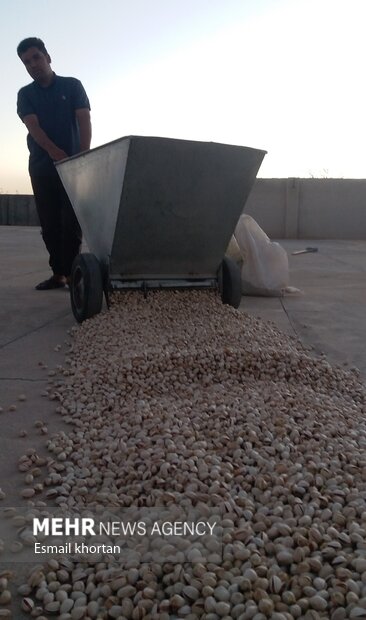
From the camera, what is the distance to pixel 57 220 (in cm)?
518

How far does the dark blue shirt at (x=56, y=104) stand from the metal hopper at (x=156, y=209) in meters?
0.75

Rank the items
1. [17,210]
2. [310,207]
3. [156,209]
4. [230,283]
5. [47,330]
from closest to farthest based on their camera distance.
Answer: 1. [156,209]
2. [47,330]
3. [230,283]
4. [310,207]
5. [17,210]

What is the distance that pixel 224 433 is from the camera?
86.3 inches

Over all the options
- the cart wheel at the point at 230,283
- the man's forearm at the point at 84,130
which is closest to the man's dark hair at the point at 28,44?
the man's forearm at the point at 84,130

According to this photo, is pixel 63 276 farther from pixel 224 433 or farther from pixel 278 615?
pixel 278 615

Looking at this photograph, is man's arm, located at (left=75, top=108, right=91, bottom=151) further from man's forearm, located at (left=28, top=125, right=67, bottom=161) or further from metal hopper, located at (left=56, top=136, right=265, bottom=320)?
metal hopper, located at (left=56, top=136, right=265, bottom=320)

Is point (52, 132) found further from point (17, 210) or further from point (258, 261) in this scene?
point (17, 210)

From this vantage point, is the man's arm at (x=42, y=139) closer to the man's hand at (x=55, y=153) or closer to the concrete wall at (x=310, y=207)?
the man's hand at (x=55, y=153)

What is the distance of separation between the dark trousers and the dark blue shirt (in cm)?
34

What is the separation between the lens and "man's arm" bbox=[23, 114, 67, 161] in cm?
471

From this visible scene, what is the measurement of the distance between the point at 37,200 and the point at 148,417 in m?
3.23

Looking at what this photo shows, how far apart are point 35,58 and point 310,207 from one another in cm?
1249

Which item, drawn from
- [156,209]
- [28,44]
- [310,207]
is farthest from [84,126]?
[310,207]

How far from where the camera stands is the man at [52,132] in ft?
15.6
